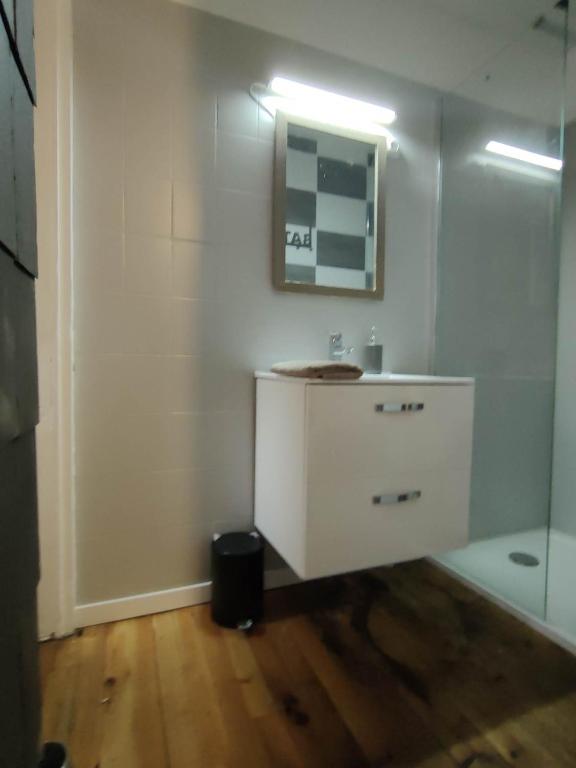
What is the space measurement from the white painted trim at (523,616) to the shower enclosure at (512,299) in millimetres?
28

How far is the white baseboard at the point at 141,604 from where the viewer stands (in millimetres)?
1088

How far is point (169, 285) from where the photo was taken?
1.14 metres

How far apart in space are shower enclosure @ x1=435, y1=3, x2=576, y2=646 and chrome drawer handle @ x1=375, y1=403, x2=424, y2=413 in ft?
2.01

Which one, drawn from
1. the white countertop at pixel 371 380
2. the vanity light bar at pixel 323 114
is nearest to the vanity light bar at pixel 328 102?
the vanity light bar at pixel 323 114

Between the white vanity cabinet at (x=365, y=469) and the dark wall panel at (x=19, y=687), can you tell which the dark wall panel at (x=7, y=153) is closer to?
the dark wall panel at (x=19, y=687)

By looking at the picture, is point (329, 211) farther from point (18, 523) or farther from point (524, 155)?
point (18, 523)

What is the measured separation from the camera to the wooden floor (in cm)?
74

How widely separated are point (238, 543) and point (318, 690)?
1.42 ft

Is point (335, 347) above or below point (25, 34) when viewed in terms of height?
below

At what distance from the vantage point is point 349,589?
130cm

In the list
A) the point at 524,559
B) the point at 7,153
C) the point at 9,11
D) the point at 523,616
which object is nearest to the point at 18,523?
the point at 7,153

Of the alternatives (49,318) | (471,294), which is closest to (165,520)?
(49,318)

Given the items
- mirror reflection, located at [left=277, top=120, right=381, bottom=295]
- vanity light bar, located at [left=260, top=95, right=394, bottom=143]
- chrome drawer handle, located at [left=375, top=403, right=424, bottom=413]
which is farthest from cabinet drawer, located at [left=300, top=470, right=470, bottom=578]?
vanity light bar, located at [left=260, top=95, right=394, bottom=143]

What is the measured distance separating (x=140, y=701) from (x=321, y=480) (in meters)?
0.67
